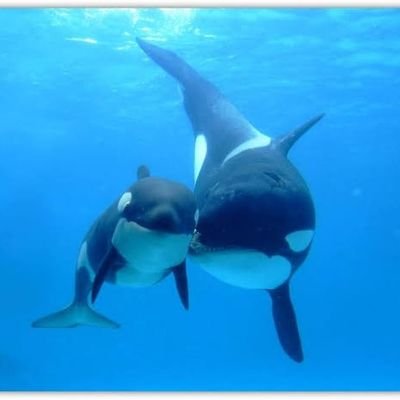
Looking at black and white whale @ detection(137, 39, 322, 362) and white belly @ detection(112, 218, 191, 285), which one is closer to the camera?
white belly @ detection(112, 218, 191, 285)

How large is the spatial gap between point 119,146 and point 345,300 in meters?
31.3

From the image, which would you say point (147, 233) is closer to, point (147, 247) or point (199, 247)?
point (147, 247)

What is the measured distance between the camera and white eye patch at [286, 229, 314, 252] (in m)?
5.00

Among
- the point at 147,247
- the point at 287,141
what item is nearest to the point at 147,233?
the point at 147,247

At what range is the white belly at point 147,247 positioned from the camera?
4.69 m

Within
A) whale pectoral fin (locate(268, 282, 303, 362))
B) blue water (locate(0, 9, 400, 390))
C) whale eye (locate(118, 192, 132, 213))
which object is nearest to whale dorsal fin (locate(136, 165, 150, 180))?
whale eye (locate(118, 192, 132, 213))

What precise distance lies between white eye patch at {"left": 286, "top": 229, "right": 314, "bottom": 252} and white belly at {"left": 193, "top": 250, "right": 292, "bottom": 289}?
148 millimetres

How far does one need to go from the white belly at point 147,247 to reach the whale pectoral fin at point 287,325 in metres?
1.33

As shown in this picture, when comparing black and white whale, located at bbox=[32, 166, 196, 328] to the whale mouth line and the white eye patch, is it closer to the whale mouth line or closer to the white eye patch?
the whale mouth line

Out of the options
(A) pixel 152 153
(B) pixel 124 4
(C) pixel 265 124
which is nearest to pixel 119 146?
(A) pixel 152 153

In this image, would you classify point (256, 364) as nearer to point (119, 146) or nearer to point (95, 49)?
point (119, 146)

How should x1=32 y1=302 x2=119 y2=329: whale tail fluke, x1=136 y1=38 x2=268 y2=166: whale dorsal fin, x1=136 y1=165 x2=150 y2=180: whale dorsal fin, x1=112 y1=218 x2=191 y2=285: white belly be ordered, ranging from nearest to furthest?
x1=112 y1=218 x2=191 y2=285: white belly → x1=136 y1=165 x2=150 y2=180: whale dorsal fin → x1=136 y1=38 x2=268 y2=166: whale dorsal fin → x1=32 y1=302 x2=119 y2=329: whale tail fluke

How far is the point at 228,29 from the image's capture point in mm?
18891

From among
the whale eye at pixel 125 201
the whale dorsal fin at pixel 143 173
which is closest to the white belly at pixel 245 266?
the whale eye at pixel 125 201
